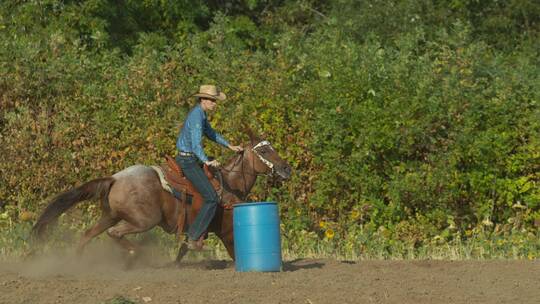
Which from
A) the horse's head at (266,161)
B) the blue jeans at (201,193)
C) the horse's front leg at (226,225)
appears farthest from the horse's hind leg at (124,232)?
the horse's head at (266,161)

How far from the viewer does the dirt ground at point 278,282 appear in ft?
32.7

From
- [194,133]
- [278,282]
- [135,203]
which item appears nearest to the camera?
[278,282]

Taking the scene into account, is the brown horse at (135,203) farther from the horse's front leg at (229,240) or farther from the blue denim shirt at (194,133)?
the blue denim shirt at (194,133)

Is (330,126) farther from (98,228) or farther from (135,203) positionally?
(98,228)

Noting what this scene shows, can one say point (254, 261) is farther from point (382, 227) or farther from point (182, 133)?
point (382, 227)

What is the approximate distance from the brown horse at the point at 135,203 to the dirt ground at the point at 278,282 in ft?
1.57

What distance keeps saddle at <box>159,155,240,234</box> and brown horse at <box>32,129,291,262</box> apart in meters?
0.08

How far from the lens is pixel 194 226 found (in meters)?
12.6

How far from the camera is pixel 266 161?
13.0m

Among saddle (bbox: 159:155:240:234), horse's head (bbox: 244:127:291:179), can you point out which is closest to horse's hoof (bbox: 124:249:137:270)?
saddle (bbox: 159:155:240:234)

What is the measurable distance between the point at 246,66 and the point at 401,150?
2993 mm

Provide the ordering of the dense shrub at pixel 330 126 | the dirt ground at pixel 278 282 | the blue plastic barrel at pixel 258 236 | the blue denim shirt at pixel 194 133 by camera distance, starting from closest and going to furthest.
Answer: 1. the dirt ground at pixel 278 282
2. the blue plastic barrel at pixel 258 236
3. the blue denim shirt at pixel 194 133
4. the dense shrub at pixel 330 126

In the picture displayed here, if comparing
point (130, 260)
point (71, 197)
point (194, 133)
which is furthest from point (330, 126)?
point (71, 197)

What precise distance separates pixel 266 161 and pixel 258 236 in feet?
5.14
